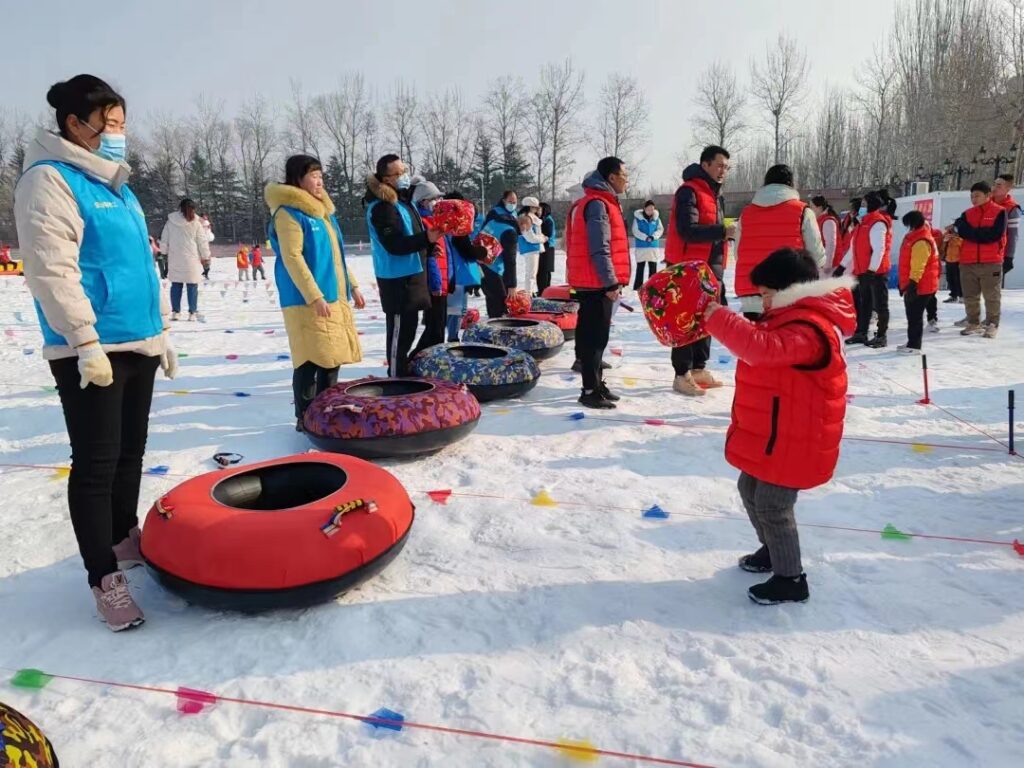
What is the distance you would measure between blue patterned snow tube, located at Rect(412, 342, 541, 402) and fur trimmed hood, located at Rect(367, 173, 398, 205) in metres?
1.32

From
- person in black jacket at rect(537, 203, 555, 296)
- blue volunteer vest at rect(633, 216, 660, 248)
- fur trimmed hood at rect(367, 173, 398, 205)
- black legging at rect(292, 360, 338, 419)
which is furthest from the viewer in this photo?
blue volunteer vest at rect(633, 216, 660, 248)

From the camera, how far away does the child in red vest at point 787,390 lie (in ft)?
8.15

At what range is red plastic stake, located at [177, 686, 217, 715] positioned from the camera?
7.09 ft

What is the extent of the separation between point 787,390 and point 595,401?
3115 mm

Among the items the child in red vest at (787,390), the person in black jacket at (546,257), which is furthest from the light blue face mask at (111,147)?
the person in black jacket at (546,257)

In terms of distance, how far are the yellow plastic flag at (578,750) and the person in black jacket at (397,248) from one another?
361 cm

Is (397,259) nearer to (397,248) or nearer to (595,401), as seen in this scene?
(397,248)

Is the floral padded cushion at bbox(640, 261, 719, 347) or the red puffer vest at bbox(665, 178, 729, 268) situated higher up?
the red puffer vest at bbox(665, 178, 729, 268)

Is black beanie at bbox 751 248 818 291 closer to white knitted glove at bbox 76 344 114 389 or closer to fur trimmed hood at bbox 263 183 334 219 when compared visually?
white knitted glove at bbox 76 344 114 389

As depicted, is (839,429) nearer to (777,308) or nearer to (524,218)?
(777,308)

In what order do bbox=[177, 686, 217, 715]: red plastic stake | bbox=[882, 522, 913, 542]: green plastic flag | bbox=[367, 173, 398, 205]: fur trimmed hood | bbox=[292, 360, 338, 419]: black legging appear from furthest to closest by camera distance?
bbox=[367, 173, 398, 205]: fur trimmed hood → bbox=[292, 360, 338, 419]: black legging → bbox=[882, 522, 913, 542]: green plastic flag → bbox=[177, 686, 217, 715]: red plastic stake

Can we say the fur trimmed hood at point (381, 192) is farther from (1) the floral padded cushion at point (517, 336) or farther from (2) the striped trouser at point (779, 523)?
(2) the striped trouser at point (779, 523)

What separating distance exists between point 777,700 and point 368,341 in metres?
7.93

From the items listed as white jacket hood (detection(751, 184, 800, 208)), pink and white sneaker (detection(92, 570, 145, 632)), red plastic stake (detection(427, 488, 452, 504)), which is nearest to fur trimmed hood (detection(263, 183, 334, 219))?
red plastic stake (detection(427, 488, 452, 504))
